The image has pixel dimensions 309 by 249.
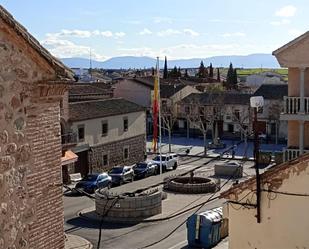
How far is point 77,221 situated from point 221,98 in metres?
42.4

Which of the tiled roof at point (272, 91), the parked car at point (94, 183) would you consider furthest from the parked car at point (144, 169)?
the tiled roof at point (272, 91)

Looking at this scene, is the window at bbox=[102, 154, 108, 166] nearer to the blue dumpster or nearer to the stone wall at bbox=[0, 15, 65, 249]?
the blue dumpster

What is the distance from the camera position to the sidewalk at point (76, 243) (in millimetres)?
25712

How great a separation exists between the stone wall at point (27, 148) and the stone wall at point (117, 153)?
1435 inches

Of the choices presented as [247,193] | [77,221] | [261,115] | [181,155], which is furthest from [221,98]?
[247,193]

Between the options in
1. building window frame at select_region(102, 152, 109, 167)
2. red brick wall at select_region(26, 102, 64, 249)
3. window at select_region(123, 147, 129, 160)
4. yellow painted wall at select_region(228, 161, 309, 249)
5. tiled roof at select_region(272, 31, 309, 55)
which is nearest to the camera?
red brick wall at select_region(26, 102, 64, 249)

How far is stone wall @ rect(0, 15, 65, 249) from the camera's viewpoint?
923 centimetres

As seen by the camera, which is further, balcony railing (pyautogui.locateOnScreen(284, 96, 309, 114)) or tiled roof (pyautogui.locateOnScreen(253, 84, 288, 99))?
tiled roof (pyautogui.locateOnScreen(253, 84, 288, 99))

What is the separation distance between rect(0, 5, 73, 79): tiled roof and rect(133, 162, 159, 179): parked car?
116 ft

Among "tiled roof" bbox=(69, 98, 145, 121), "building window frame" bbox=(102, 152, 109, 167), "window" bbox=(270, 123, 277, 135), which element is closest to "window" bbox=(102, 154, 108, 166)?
"building window frame" bbox=(102, 152, 109, 167)

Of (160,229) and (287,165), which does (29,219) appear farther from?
(160,229)

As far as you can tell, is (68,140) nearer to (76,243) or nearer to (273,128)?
(76,243)

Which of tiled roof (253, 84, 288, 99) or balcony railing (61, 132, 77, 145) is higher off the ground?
tiled roof (253, 84, 288, 99)

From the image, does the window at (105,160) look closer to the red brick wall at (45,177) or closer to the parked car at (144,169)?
the parked car at (144,169)
